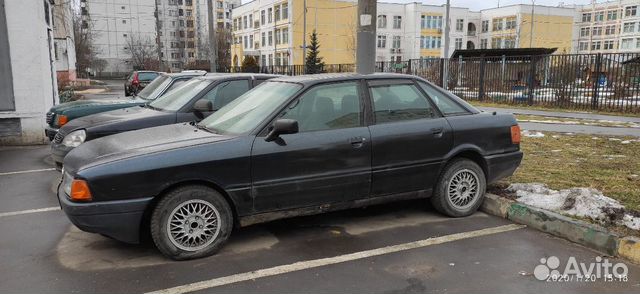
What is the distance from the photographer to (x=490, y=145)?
5586mm

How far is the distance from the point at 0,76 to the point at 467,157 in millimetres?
9797

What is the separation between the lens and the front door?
451 centimetres

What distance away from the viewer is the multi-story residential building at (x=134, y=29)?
84625 millimetres

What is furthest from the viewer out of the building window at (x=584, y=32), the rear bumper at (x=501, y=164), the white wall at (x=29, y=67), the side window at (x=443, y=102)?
the building window at (x=584, y=32)

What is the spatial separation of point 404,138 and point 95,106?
607 cm

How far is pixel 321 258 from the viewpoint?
14.3 ft

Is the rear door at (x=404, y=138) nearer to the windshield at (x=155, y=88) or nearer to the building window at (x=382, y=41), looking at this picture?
the windshield at (x=155, y=88)

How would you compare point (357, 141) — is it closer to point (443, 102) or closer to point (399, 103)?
point (399, 103)

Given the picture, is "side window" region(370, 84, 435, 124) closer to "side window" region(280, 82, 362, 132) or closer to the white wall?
"side window" region(280, 82, 362, 132)

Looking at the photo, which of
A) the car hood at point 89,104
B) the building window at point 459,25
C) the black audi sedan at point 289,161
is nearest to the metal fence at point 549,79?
the black audi sedan at point 289,161

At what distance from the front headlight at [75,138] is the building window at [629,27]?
107m

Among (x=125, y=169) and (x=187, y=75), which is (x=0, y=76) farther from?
(x=125, y=169)

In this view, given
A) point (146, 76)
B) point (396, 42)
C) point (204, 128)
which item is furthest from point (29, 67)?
point (396, 42)

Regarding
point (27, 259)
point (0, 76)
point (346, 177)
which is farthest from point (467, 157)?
point (0, 76)
